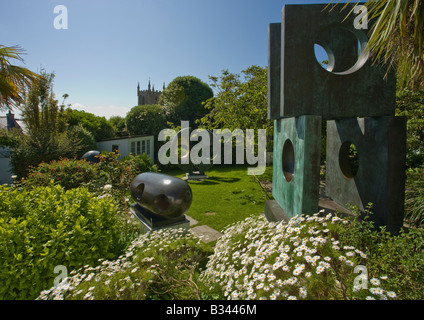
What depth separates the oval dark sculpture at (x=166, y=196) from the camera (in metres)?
5.12

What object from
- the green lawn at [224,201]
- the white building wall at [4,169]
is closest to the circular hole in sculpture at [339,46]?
the green lawn at [224,201]

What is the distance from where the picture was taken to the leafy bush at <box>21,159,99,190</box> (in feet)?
25.9

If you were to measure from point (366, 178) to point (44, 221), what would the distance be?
581cm

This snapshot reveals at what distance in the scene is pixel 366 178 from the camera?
450 centimetres

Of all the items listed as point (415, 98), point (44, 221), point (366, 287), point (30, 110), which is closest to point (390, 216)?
point (366, 287)

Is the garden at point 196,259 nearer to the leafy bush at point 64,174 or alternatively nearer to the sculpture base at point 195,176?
the leafy bush at point 64,174

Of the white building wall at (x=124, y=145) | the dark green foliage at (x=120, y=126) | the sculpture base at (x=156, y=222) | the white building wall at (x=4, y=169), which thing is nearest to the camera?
the sculpture base at (x=156, y=222)

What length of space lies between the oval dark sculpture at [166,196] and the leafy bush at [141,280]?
1116 mm

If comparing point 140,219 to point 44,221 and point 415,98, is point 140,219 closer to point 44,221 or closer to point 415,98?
point 44,221

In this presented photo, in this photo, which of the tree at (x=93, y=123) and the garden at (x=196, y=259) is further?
the tree at (x=93, y=123)

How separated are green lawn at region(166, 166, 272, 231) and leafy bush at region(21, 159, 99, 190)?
14.6 feet

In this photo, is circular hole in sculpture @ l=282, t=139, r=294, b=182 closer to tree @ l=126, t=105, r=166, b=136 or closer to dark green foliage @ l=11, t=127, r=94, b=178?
dark green foliage @ l=11, t=127, r=94, b=178

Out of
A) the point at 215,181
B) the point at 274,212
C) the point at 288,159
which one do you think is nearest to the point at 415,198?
the point at 288,159

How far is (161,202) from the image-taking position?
5.41 m
